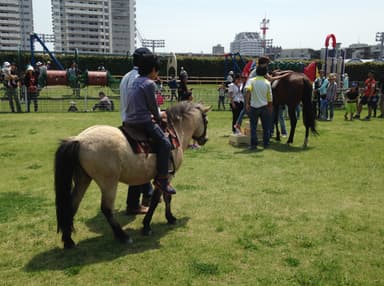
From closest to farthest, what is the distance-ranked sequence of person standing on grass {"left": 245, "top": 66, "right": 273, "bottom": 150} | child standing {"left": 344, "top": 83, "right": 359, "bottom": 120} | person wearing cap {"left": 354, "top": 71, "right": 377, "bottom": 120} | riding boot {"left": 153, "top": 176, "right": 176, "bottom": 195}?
riding boot {"left": 153, "top": 176, "right": 176, "bottom": 195} < person standing on grass {"left": 245, "top": 66, "right": 273, "bottom": 150} < child standing {"left": 344, "top": 83, "right": 359, "bottom": 120} < person wearing cap {"left": 354, "top": 71, "right": 377, "bottom": 120}

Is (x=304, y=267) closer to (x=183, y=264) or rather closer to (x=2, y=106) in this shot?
(x=183, y=264)

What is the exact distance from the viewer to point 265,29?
93.4m

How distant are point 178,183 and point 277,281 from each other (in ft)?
12.0

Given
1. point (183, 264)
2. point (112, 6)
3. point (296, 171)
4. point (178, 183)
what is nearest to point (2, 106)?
point (178, 183)

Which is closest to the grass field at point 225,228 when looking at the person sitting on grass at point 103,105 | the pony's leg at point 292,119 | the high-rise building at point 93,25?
the pony's leg at point 292,119

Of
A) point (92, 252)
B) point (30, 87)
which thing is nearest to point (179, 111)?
point (92, 252)

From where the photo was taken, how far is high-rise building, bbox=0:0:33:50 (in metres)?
135

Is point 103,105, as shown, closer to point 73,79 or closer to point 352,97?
point 73,79

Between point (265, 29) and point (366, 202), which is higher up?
point (265, 29)

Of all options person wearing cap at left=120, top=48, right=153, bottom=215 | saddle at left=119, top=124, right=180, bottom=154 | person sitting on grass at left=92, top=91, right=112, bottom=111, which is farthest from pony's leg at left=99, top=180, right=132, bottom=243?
person sitting on grass at left=92, top=91, right=112, bottom=111

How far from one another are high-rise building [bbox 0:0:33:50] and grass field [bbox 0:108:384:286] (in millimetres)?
143698

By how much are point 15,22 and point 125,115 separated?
156 metres

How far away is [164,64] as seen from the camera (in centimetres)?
4166

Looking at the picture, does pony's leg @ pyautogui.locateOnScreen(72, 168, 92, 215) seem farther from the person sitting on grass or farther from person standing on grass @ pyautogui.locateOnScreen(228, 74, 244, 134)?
the person sitting on grass
